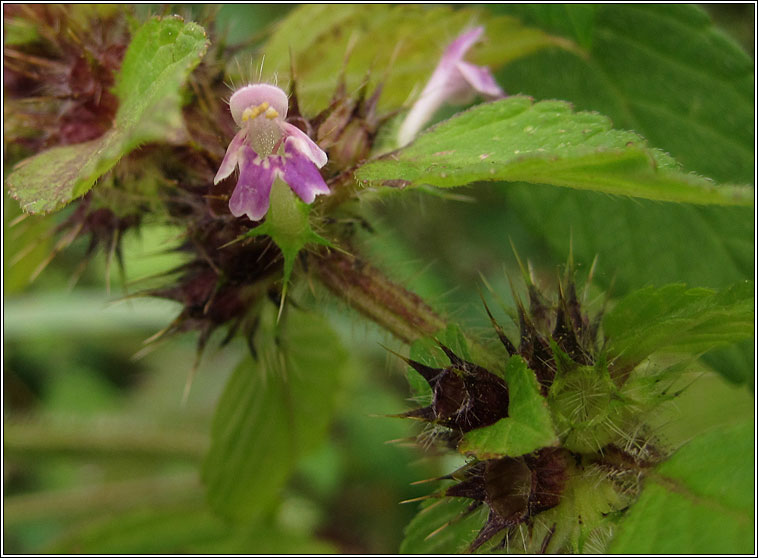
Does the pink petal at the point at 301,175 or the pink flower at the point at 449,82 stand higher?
the pink flower at the point at 449,82

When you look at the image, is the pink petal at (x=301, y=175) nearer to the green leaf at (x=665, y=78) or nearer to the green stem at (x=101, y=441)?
the green leaf at (x=665, y=78)

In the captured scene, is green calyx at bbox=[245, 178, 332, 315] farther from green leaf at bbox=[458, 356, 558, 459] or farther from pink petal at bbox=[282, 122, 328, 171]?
green leaf at bbox=[458, 356, 558, 459]

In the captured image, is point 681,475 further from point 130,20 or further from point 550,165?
point 130,20

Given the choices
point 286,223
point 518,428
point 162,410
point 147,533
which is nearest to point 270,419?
point 147,533

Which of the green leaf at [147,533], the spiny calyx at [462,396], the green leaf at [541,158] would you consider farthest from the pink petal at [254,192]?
the green leaf at [147,533]

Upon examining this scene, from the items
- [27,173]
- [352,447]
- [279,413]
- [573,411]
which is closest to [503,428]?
[573,411]

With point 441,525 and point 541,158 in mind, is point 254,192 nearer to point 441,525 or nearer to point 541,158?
point 541,158
